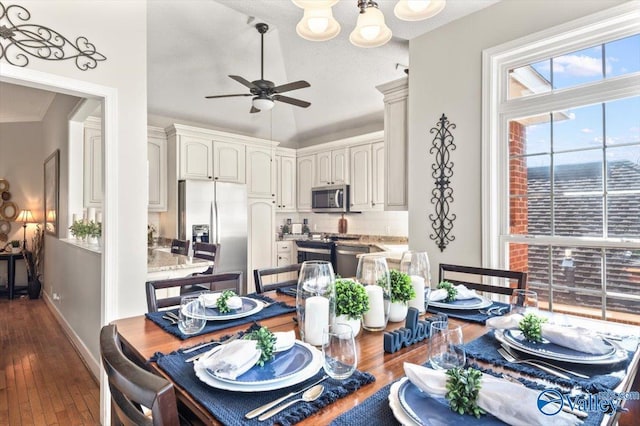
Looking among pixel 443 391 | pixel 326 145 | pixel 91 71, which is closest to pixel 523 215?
pixel 443 391

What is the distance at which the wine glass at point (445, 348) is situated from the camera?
857mm

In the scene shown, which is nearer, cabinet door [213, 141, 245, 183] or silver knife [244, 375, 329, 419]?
silver knife [244, 375, 329, 419]

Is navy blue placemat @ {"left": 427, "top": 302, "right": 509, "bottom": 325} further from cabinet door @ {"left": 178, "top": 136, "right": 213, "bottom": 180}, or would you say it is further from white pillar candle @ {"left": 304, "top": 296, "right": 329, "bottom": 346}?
cabinet door @ {"left": 178, "top": 136, "right": 213, "bottom": 180}

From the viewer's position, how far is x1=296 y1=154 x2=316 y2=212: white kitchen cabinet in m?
5.74

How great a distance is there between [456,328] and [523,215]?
6.08 ft

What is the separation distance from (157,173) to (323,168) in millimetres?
2417

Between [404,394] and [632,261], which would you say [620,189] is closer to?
[632,261]

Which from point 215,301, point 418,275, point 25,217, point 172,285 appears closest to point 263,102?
point 172,285

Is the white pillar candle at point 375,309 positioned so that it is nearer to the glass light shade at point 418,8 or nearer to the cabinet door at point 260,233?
the glass light shade at point 418,8

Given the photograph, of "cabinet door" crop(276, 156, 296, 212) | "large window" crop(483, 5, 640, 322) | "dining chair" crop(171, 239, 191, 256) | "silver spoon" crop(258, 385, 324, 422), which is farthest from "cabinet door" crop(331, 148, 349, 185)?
"silver spoon" crop(258, 385, 324, 422)

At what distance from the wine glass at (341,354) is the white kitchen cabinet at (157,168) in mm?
4285

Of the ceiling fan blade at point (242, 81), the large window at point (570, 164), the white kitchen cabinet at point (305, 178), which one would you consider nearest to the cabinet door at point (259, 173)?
the white kitchen cabinet at point (305, 178)

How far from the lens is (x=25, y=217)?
214 inches

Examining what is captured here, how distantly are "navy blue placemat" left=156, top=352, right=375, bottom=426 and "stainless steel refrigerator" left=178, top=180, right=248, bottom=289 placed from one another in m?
3.53
